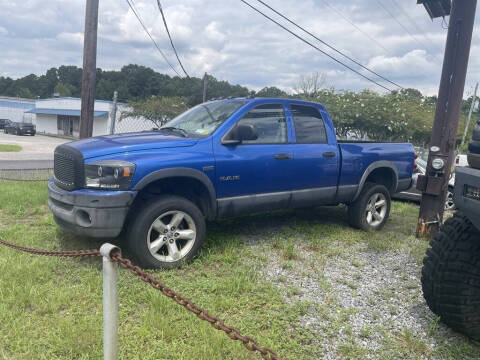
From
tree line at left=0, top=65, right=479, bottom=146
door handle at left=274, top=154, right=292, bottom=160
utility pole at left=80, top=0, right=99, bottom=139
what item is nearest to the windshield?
door handle at left=274, top=154, right=292, bottom=160

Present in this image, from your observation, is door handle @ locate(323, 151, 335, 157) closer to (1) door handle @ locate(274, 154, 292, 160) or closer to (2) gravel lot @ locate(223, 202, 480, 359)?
(1) door handle @ locate(274, 154, 292, 160)

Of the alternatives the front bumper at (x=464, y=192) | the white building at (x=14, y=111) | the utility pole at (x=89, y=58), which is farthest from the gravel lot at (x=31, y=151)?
the white building at (x=14, y=111)

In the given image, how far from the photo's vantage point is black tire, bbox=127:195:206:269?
12.1 ft

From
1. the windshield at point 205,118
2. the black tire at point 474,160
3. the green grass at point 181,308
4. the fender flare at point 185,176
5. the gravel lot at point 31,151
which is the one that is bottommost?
the gravel lot at point 31,151

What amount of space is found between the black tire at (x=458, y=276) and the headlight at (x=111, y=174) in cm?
277

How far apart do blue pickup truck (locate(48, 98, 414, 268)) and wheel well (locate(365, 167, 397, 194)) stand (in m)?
0.28

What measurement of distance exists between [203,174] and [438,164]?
142 inches

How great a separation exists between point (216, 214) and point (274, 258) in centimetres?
87

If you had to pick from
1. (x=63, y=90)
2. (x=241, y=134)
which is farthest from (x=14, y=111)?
(x=241, y=134)

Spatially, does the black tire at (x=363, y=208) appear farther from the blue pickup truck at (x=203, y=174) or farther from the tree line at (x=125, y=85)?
the tree line at (x=125, y=85)

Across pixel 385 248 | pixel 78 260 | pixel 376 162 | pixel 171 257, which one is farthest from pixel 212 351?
pixel 376 162

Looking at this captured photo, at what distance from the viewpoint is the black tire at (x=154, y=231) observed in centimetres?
369

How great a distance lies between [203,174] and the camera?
4047 millimetres

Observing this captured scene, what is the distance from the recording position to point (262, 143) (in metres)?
4.64
